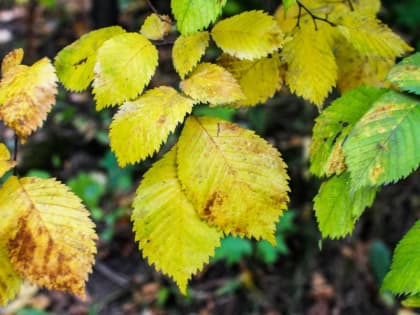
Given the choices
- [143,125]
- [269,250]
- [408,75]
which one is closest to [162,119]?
[143,125]

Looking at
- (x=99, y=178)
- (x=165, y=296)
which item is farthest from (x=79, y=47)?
(x=99, y=178)

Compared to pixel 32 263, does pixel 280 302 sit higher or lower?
lower

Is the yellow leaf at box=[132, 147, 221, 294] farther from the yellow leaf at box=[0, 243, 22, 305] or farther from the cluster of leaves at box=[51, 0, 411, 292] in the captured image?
the yellow leaf at box=[0, 243, 22, 305]

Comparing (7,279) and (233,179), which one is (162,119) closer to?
(233,179)

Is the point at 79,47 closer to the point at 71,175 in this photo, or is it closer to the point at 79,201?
the point at 79,201

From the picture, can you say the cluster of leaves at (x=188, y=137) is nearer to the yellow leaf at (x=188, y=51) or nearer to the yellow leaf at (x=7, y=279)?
the yellow leaf at (x=188, y=51)

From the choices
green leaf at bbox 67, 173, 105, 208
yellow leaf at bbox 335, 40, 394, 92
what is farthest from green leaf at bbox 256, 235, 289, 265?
yellow leaf at bbox 335, 40, 394, 92
